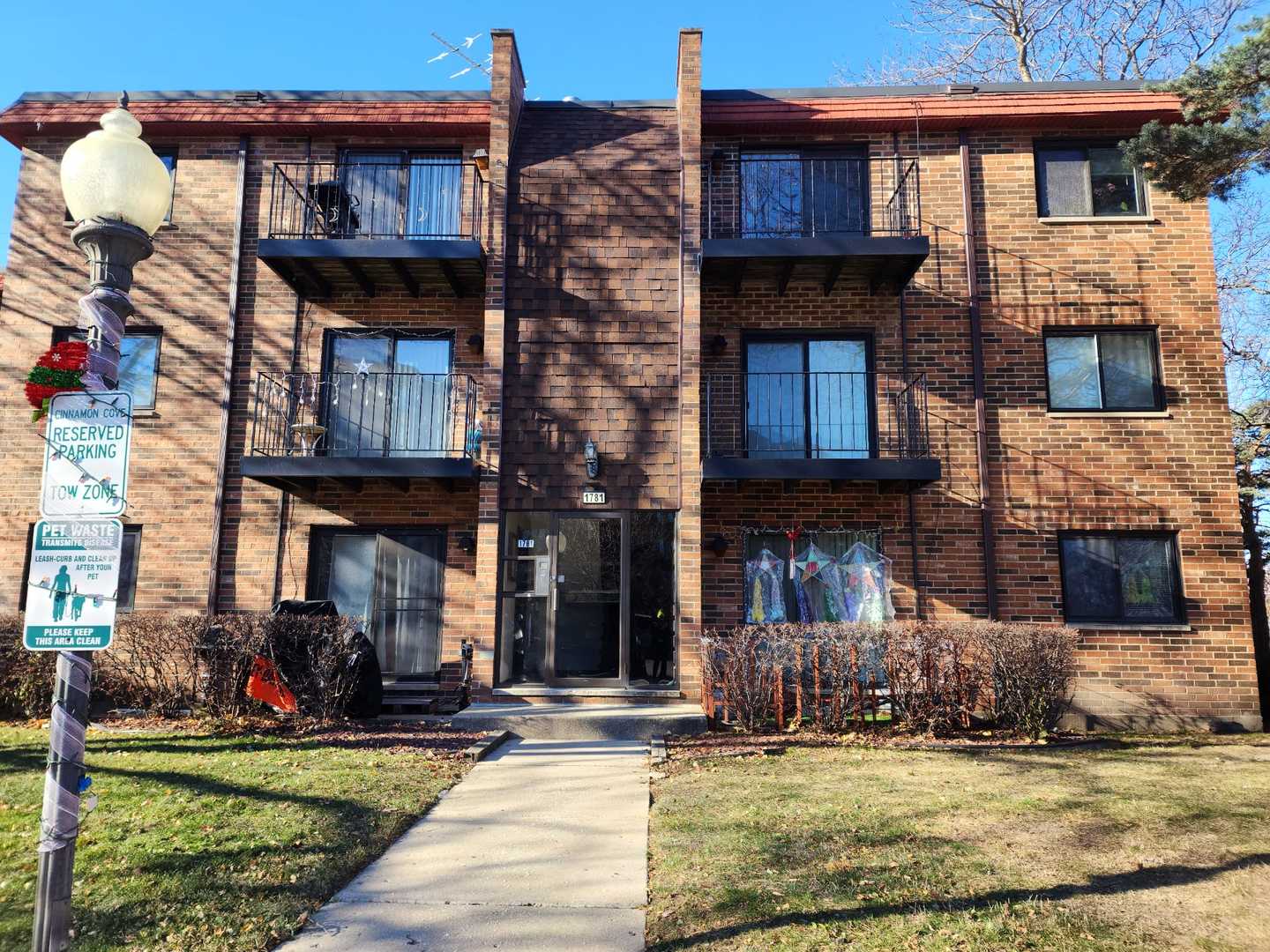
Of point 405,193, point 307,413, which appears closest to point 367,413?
point 307,413

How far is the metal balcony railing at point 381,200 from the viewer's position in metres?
11.6

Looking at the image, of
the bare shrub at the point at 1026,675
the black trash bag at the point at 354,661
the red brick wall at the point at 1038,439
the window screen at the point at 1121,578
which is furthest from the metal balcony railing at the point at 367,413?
the window screen at the point at 1121,578

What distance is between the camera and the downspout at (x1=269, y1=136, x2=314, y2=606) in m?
11.0

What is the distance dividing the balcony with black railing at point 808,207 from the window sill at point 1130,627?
4.92 meters

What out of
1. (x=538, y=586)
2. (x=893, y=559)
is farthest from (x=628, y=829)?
(x=893, y=559)

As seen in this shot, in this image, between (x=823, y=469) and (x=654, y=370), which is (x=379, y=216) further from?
(x=823, y=469)

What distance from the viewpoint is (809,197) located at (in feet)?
38.6

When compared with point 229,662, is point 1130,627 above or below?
above

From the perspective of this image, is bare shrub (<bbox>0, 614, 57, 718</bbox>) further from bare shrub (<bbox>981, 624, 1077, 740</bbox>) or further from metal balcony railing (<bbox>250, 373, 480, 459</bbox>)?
bare shrub (<bbox>981, 624, 1077, 740</bbox>)

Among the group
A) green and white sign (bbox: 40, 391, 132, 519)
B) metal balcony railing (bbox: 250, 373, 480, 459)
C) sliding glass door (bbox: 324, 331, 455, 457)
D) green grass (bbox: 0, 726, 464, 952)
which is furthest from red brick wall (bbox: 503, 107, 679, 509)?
green and white sign (bbox: 40, 391, 132, 519)

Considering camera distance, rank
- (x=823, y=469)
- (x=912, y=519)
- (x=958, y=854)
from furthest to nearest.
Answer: (x=912, y=519) → (x=823, y=469) → (x=958, y=854)

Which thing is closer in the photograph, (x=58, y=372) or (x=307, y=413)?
(x=58, y=372)

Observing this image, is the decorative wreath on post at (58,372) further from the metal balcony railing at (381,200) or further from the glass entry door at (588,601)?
the metal balcony railing at (381,200)

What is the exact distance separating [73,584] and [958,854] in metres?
4.76
